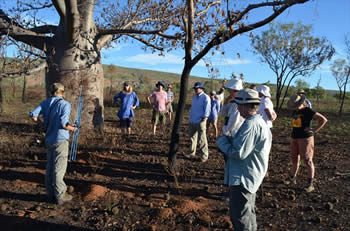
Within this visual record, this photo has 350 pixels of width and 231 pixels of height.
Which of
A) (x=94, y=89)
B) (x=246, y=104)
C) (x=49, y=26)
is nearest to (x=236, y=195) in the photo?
(x=246, y=104)

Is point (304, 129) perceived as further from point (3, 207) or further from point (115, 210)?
point (3, 207)

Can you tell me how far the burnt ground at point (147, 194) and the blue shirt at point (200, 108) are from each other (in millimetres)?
1022

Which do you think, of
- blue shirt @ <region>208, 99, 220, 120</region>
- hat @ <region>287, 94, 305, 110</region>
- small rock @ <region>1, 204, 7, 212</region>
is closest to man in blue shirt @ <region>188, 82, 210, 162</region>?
hat @ <region>287, 94, 305, 110</region>

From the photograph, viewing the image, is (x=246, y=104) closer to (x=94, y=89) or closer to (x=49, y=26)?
(x=94, y=89)

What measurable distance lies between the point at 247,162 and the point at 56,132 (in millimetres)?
2559

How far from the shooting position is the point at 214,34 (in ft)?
17.0

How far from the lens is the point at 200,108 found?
5754 millimetres

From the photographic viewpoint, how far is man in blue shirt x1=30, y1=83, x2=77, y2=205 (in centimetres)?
360

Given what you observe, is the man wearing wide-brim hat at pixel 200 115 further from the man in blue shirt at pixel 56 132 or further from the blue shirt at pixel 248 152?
the blue shirt at pixel 248 152

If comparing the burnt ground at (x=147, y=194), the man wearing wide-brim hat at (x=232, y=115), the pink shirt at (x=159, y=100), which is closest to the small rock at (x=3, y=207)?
the burnt ground at (x=147, y=194)

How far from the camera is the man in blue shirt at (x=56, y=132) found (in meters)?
3.60

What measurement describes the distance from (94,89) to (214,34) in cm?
412

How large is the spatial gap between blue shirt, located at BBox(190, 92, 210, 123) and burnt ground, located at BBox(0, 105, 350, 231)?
1022mm

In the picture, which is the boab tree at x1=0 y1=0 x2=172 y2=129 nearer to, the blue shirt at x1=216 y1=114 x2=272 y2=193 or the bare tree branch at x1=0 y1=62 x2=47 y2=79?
the bare tree branch at x1=0 y1=62 x2=47 y2=79
